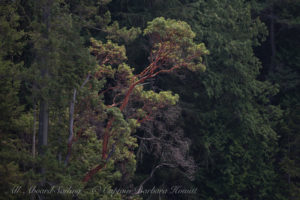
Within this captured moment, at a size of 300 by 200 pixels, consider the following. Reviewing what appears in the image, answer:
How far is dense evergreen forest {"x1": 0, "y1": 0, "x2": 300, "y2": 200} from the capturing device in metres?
9.66

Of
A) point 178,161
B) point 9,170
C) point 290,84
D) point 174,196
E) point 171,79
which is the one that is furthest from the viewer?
point 290,84

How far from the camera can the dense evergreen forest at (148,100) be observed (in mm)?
9664

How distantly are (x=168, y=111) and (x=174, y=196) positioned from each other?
4009 millimetres

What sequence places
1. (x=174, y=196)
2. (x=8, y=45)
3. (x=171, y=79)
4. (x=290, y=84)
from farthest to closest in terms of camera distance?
(x=290, y=84) → (x=171, y=79) → (x=174, y=196) → (x=8, y=45)

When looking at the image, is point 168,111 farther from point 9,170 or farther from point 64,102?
point 9,170

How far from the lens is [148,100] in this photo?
12.3 metres

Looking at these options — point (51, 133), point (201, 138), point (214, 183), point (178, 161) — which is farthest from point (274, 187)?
point (51, 133)

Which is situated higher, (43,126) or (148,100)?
(148,100)

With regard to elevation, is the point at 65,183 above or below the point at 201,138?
above

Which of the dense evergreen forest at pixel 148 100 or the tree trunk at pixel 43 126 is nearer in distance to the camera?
the dense evergreen forest at pixel 148 100

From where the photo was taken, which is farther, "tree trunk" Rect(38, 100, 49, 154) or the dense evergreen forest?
"tree trunk" Rect(38, 100, 49, 154)

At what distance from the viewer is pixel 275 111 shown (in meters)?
17.0

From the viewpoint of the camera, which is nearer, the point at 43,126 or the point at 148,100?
the point at 43,126

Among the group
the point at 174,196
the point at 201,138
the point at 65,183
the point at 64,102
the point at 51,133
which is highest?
the point at 64,102
